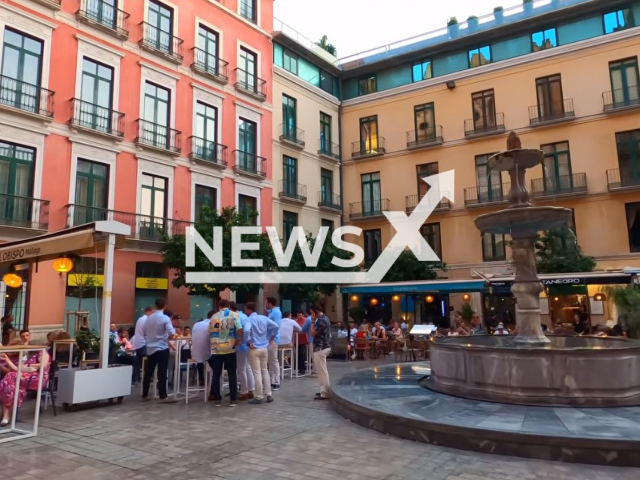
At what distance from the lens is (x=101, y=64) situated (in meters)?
19.0

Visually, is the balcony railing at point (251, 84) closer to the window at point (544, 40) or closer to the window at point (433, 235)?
the window at point (433, 235)

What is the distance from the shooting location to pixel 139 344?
10969 millimetres

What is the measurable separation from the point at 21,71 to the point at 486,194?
845 inches

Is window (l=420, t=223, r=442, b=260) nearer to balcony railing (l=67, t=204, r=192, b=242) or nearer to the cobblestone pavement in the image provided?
balcony railing (l=67, t=204, r=192, b=242)

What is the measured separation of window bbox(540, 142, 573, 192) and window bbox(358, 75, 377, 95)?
35.3 feet

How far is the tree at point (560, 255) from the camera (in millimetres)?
21453

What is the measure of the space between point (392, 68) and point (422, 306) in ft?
47.1

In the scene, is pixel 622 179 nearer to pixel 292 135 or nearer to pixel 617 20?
pixel 617 20

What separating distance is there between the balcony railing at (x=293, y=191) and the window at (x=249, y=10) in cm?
858

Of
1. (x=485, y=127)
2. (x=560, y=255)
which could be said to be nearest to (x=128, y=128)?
(x=485, y=127)

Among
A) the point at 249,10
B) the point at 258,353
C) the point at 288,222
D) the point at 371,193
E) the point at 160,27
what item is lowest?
the point at 258,353

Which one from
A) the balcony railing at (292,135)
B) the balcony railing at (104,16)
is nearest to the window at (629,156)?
the balcony railing at (292,135)

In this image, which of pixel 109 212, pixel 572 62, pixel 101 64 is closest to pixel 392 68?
pixel 572 62

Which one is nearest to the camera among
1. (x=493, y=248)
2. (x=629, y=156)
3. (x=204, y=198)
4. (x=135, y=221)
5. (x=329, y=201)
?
(x=135, y=221)
